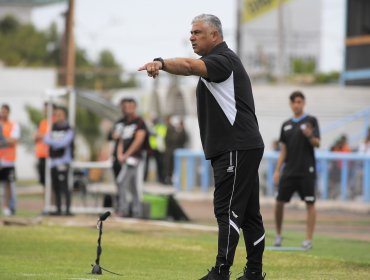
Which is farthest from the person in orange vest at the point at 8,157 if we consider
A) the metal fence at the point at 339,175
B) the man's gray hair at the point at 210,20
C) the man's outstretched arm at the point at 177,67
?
the man's outstretched arm at the point at 177,67

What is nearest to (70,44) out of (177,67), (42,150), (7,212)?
(42,150)

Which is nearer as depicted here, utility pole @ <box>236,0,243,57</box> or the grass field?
the grass field

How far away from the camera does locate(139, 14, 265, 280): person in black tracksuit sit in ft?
31.3

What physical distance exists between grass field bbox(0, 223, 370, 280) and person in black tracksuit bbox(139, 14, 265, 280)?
1.05 metres

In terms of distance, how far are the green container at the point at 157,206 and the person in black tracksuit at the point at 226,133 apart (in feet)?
33.9

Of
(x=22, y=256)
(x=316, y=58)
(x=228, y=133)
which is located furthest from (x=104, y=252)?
(x=316, y=58)

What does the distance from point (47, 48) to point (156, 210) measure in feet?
255

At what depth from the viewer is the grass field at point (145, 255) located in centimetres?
1102

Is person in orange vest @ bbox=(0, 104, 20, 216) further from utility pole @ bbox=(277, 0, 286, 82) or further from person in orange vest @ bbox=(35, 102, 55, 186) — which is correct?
utility pole @ bbox=(277, 0, 286, 82)

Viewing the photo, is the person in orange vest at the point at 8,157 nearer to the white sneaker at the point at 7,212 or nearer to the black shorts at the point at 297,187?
the white sneaker at the point at 7,212

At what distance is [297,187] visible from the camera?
1520 cm

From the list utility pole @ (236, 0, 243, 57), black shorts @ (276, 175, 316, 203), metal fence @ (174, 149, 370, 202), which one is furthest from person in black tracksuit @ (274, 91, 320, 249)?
utility pole @ (236, 0, 243, 57)

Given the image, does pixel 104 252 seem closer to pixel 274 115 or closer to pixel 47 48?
pixel 274 115

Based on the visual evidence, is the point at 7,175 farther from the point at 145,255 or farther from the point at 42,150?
the point at 145,255
